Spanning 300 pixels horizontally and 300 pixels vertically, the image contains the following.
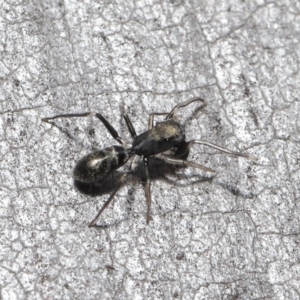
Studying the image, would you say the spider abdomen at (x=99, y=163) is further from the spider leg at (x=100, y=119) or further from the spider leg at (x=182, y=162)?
the spider leg at (x=182, y=162)

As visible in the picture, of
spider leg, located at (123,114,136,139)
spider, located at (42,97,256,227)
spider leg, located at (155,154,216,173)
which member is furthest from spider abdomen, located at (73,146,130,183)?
spider leg, located at (155,154,216,173)

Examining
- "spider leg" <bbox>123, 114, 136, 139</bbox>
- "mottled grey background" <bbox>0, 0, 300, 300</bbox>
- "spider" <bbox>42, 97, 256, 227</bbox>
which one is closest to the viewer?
"mottled grey background" <bbox>0, 0, 300, 300</bbox>

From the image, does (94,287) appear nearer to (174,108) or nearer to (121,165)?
(121,165)

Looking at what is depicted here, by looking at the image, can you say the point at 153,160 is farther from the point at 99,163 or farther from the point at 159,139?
the point at 99,163

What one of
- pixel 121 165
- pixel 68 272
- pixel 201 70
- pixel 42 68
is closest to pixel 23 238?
pixel 68 272

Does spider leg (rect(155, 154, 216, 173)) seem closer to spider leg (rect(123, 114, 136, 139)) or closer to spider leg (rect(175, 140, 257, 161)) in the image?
spider leg (rect(175, 140, 257, 161))
